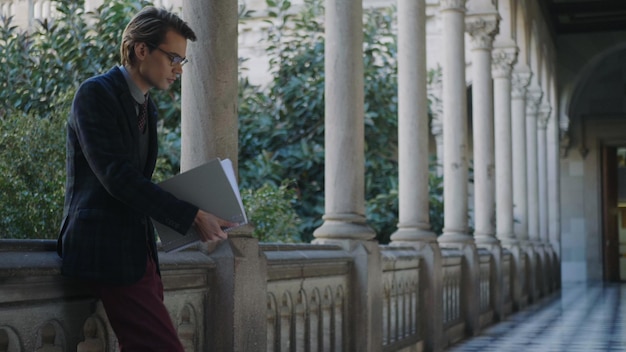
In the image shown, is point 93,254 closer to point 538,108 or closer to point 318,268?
point 318,268

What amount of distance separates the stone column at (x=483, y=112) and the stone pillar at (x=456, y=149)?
178 cm

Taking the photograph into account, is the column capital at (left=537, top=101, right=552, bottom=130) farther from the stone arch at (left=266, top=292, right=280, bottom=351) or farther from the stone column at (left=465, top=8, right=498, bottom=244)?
the stone arch at (left=266, top=292, right=280, bottom=351)

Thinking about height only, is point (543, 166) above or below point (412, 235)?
above

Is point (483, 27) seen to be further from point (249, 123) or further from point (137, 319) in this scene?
point (137, 319)

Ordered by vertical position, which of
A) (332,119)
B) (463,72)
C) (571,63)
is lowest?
(332,119)

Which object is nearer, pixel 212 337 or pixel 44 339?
pixel 44 339

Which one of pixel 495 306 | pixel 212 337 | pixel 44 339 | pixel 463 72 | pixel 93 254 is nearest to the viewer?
pixel 93 254

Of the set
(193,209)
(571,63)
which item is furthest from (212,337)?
(571,63)

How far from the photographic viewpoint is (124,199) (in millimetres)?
2936

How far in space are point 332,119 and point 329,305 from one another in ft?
4.64

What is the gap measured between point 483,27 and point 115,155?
1134cm

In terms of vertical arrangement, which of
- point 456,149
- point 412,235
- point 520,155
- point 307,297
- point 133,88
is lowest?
point 307,297

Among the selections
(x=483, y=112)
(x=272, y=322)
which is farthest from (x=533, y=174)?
(x=272, y=322)

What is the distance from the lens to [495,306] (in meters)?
14.1
